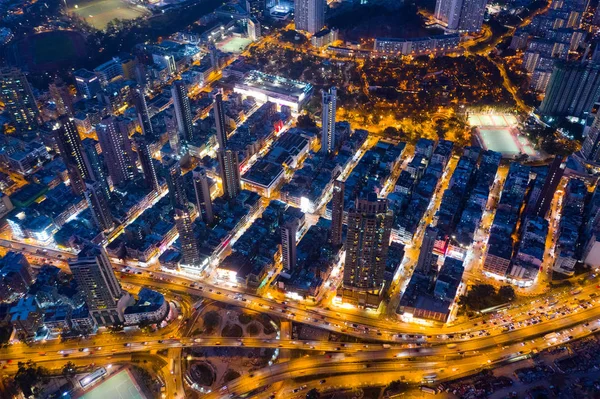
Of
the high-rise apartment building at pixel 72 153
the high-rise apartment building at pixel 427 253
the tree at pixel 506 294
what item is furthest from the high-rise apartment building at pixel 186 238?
the tree at pixel 506 294

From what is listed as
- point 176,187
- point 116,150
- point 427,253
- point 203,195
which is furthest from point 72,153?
point 427,253

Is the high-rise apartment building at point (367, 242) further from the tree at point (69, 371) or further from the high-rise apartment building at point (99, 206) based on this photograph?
the high-rise apartment building at point (99, 206)

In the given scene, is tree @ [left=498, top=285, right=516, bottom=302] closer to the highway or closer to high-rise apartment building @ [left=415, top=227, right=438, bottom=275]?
the highway

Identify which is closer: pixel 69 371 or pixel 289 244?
pixel 69 371

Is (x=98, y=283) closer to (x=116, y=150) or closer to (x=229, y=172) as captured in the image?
(x=229, y=172)

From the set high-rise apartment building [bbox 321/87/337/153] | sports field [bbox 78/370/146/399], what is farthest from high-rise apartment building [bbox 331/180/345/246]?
sports field [bbox 78/370/146/399]

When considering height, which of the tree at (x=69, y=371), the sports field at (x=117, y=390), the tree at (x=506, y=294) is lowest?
the sports field at (x=117, y=390)

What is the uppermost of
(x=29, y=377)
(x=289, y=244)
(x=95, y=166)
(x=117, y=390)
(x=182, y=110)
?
(x=182, y=110)
